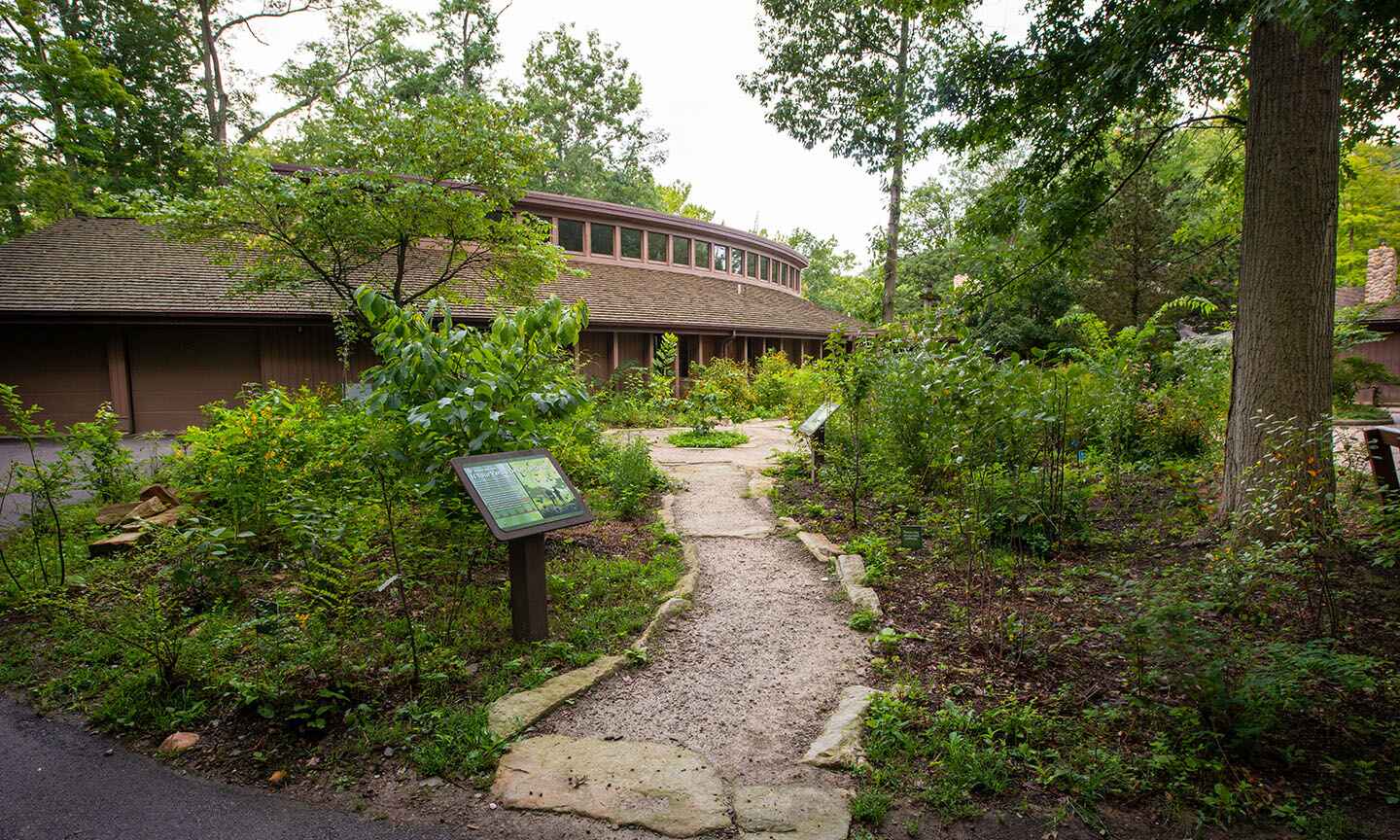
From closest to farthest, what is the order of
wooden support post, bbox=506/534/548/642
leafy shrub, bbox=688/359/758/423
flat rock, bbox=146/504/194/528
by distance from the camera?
1. wooden support post, bbox=506/534/548/642
2. flat rock, bbox=146/504/194/528
3. leafy shrub, bbox=688/359/758/423

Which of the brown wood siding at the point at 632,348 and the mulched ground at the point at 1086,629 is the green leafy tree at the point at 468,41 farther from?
the mulched ground at the point at 1086,629

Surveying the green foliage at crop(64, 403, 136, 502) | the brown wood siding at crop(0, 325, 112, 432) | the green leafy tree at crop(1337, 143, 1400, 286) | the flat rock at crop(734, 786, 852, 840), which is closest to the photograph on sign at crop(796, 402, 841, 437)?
the flat rock at crop(734, 786, 852, 840)

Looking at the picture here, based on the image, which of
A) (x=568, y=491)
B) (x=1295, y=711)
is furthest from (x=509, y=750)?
(x=1295, y=711)

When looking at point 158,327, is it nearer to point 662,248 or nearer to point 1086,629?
point 662,248

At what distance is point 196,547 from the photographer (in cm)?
426

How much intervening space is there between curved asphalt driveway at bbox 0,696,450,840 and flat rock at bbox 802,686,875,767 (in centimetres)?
145

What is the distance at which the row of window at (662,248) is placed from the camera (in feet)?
66.5

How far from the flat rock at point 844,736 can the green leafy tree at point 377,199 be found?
31.0 feet

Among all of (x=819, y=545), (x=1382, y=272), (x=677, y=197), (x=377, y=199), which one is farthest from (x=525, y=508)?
(x=677, y=197)

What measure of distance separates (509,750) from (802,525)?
12.8 ft

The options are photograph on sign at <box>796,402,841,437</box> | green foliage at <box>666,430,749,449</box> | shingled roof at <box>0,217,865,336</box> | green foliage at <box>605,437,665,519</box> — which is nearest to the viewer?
green foliage at <box>605,437,665,519</box>

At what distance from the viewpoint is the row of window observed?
2028 cm

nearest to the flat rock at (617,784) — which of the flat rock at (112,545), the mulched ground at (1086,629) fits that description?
the mulched ground at (1086,629)

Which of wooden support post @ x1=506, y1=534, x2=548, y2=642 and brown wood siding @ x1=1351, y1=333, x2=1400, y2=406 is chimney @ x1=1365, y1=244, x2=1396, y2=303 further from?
wooden support post @ x1=506, y1=534, x2=548, y2=642
